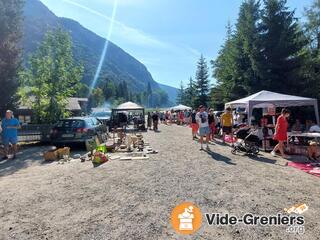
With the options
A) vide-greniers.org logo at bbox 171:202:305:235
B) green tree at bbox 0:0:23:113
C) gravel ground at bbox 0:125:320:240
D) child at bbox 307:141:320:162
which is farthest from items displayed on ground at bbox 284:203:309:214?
green tree at bbox 0:0:23:113

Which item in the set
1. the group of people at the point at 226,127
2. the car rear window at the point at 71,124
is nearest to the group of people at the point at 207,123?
the group of people at the point at 226,127

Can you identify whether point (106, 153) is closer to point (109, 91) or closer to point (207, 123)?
point (207, 123)

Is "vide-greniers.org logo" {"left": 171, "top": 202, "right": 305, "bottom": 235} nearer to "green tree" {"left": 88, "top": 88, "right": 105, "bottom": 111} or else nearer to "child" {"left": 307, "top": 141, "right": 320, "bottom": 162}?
"child" {"left": 307, "top": 141, "right": 320, "bottom": 162}

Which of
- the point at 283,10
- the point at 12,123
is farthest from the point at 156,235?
the point at 283,10

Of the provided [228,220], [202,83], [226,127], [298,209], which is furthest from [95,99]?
[228,220]

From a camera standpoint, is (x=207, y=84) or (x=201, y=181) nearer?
(x=201, y=181)

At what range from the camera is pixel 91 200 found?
6.60 metres

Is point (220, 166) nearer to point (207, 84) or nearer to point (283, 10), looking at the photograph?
point (283, 10)

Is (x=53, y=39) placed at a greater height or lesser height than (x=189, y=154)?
greater

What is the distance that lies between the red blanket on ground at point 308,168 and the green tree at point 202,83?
152ft

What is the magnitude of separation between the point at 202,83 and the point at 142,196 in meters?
55.1

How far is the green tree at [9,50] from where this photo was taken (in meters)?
18.6

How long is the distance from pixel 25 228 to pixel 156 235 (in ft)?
6.71

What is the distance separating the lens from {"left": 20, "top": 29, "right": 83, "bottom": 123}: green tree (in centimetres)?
2259
